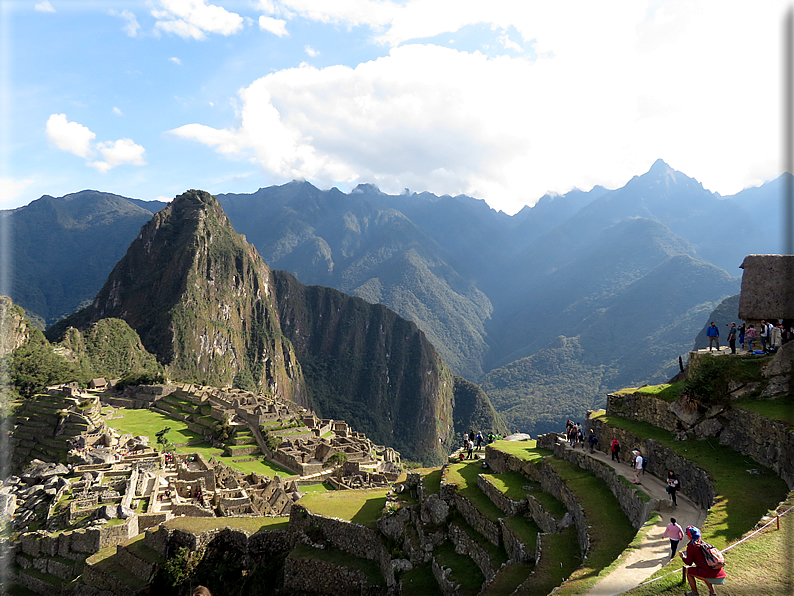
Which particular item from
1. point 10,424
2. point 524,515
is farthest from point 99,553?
point 10,424

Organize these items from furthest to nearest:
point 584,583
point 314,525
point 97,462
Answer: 1. point 97,462
2. point 314,525
3. point 584,583

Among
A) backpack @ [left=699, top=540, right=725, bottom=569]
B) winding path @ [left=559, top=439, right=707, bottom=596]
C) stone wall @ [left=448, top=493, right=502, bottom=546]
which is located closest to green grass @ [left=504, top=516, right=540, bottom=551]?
stone wall @ [left=448, top=493, right=502, bottom=546]

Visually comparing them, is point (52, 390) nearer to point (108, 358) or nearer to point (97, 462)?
point (97, 462)

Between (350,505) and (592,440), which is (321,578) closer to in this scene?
(350,505)

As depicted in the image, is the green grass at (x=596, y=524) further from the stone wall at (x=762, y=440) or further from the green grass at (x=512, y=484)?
the stone wall at (x=762, y=440)

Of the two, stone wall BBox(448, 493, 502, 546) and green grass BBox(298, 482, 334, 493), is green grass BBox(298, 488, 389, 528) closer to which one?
stone wall BBox(448, 493, 502, 546)

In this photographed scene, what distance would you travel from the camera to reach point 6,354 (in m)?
71.8

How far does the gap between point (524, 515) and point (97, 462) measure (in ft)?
91.5

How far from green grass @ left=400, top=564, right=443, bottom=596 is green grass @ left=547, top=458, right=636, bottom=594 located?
573 cm

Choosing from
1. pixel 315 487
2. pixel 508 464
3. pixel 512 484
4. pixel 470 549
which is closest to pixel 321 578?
pixel 470 549

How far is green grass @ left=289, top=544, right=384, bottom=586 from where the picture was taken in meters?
18.8

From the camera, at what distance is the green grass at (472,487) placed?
17.8 meters

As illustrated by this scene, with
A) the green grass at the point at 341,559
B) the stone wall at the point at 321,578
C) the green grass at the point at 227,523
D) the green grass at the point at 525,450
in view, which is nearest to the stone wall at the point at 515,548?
the green grass at the point at 525,450

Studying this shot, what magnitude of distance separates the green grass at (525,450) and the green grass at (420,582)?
6.15 m
